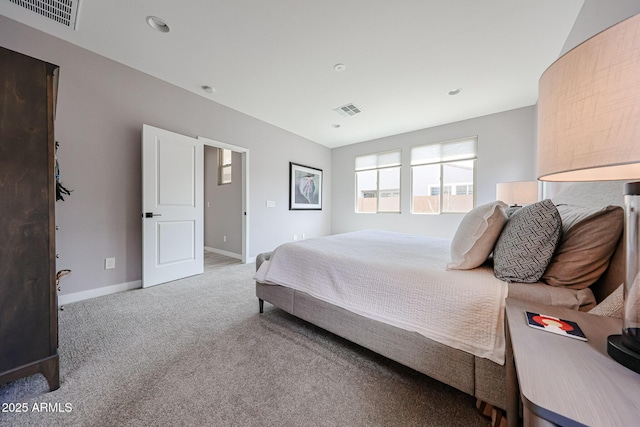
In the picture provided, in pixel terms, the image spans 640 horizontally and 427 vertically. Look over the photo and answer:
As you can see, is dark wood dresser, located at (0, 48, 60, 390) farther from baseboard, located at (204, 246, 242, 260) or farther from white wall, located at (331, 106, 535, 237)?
white wall, located at (331, 106, 535, 237)

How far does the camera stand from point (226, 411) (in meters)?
1.13

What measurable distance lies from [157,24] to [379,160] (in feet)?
13.9

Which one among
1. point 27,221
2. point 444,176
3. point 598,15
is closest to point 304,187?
point 444,176

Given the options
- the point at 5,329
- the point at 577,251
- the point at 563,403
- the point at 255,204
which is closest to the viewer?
the point at 563,403

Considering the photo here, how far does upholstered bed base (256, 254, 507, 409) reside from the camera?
41.4 inches

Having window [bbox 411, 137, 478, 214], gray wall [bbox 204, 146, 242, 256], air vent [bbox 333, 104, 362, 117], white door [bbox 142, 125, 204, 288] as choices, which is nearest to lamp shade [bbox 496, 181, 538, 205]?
window [bbox 411, 137, 478, 214]

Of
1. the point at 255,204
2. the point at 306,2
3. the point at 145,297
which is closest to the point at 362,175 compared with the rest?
the point at 255,204

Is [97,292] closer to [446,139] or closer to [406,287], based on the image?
[406,287]

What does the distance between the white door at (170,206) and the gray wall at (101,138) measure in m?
0.17

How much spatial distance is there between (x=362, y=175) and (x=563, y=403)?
17.2 feet

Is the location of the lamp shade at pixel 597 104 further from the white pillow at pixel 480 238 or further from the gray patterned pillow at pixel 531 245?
the white pillow at pixel 480 238

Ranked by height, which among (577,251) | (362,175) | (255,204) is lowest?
(577,251)

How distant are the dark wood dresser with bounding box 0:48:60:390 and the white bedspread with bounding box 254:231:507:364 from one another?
1246mm

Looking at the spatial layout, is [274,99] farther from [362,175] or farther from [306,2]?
[362,175]
